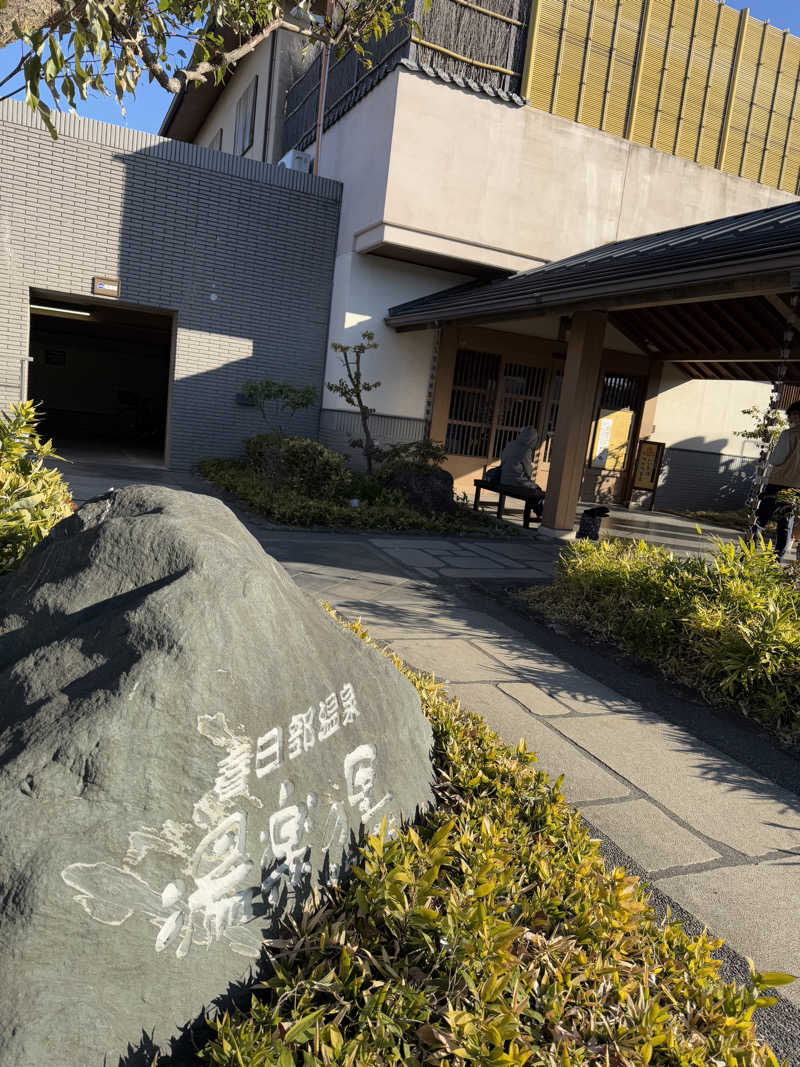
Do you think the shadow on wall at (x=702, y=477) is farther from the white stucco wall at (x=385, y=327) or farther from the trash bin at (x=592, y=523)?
the trash bin at (x=592, y=523)

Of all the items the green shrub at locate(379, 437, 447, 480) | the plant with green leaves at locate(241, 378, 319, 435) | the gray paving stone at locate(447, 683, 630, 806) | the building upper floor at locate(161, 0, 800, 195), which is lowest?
the gray paving stone at locate(447, 683, 630, 806)

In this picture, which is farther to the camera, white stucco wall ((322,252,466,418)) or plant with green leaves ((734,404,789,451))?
white stucco wall ((322,252,466,418))

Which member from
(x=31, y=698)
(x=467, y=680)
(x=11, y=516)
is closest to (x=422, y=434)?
(x=467, y=680)

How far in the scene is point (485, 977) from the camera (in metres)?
1.76

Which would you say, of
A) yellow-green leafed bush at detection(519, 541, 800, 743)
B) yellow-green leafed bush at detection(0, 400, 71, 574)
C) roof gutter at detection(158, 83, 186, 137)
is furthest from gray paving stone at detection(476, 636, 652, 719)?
roof gutter at detection(158, 83, 186, 137)

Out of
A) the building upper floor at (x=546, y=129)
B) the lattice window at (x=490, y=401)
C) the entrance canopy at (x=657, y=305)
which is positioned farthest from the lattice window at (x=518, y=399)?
the building upper floor at (x=546, y=129)

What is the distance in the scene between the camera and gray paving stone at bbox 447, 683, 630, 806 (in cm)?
329

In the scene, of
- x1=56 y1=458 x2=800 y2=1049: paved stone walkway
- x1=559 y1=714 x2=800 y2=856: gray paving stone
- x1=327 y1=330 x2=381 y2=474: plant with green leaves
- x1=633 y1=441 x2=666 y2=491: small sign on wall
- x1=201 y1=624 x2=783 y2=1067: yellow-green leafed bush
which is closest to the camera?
x1=201 y1=624 x2=783 y2=1067: yellow-green leafed bush

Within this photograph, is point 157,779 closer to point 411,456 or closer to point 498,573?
point 498,573

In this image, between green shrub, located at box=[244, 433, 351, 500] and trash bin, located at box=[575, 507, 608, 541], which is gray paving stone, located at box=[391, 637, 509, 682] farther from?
green shrub, located at box=[244, 433, 351, 500]

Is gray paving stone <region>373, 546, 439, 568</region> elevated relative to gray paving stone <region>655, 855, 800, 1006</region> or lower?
elevated

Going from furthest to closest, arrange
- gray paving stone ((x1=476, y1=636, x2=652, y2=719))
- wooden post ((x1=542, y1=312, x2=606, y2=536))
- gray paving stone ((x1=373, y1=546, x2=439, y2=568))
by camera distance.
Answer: wooden post ((x1=542, y1=312, x2=606, y2=536)) < gray paving stone ((x1=373, y1=546, x2=439, y2=568)) < gray paving stone ((x1=476, y1=636, x2=652, y2=719))

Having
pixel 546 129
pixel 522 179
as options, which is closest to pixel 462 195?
pixel 522 179

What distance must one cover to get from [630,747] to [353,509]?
19.8 feet
